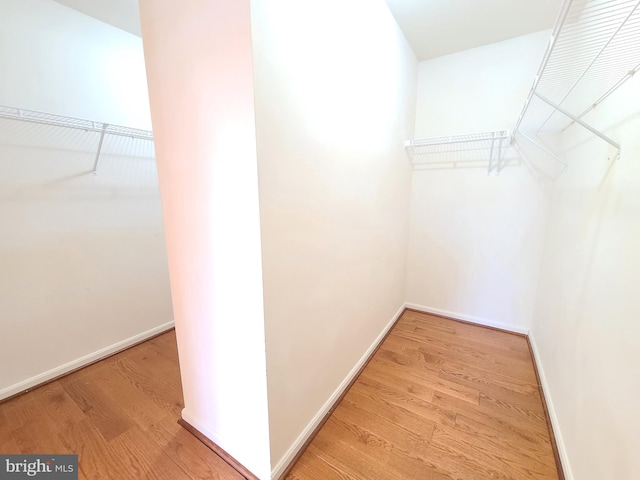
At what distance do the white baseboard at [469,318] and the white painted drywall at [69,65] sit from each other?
3.12 meters

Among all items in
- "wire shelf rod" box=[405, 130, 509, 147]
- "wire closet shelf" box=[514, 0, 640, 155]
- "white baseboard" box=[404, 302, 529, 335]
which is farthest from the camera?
"white baseboard" box=[404, 302, 529, 335]

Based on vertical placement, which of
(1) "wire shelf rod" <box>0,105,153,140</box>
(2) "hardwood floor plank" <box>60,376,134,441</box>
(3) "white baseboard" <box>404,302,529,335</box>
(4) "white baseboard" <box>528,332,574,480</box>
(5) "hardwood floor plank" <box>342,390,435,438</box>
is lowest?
(5) "hardwood floor plank" <box>342,390,435,438</box>

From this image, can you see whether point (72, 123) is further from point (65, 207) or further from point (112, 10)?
point (112, 10)

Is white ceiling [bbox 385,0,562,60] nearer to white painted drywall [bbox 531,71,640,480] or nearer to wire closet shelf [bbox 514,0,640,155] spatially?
wire closet shelf [bbox 514,0,640,155]

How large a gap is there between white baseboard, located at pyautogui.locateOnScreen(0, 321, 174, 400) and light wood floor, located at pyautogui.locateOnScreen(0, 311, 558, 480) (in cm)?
6

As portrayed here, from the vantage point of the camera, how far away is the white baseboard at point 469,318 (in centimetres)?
231

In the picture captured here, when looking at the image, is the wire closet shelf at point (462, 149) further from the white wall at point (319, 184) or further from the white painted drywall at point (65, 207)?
the white painted drywall at point (65, 207)

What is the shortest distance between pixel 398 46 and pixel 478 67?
2.60 ft

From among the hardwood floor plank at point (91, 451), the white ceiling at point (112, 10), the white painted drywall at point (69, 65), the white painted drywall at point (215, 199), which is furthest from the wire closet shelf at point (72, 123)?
the hardwood floor plank at point (91, 451)

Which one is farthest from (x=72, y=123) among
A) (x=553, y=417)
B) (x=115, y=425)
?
(x=553, y=417)

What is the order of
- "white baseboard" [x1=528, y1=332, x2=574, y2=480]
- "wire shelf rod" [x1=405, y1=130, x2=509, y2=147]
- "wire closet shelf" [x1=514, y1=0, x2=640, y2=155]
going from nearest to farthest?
"wire closet shelf" [x1=514, y1=0, x2=640, y2=155], "white baseboard" [x1=528, y1=332, x2=574, y2=480], "wire shelf rod" [x1=405, y1=130, x2=509, y2=147]

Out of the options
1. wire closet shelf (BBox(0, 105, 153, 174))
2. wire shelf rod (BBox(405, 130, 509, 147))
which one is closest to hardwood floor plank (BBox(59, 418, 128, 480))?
wire closet shelf (BBox(0, 105, 153, 174))

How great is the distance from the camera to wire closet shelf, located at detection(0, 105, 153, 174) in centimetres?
141

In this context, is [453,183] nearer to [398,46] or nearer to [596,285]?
[398,46]
